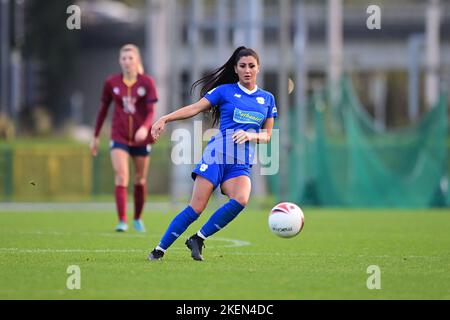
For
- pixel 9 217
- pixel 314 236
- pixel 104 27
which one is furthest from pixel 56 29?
pixel 314 236

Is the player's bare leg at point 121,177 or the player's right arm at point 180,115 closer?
the player's right arm at point 180,115

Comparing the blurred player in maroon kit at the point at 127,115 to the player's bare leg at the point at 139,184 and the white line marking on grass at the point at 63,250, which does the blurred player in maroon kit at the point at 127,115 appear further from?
the white line marking on grass at the point at 63,250

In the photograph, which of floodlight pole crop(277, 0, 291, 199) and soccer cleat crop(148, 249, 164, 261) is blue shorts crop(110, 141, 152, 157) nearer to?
soccer cleat crop(148, 249, 164, 261)

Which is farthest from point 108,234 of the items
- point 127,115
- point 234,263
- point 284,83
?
point 284,83

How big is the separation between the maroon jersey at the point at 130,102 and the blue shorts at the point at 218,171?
15.5 feet

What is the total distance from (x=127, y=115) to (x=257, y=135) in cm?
505

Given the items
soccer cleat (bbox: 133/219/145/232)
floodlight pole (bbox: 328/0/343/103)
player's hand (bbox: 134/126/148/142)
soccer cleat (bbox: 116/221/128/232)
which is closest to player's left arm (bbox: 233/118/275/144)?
player's hand (bbox: 134/126/148/142)

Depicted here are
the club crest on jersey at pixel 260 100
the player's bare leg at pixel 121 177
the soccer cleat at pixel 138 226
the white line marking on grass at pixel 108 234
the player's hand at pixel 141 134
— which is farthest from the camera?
the soccer cleat at pixel 138 226

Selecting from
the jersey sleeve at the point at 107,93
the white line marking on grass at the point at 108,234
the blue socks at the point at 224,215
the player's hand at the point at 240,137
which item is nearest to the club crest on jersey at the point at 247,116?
the player's hand at the point at 240,137

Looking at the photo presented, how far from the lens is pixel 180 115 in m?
10.6

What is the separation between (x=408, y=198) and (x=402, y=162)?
1.14 meters

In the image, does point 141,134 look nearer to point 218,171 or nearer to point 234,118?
point 234,118

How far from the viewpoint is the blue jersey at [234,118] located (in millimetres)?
10812

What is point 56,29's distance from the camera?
190ft
